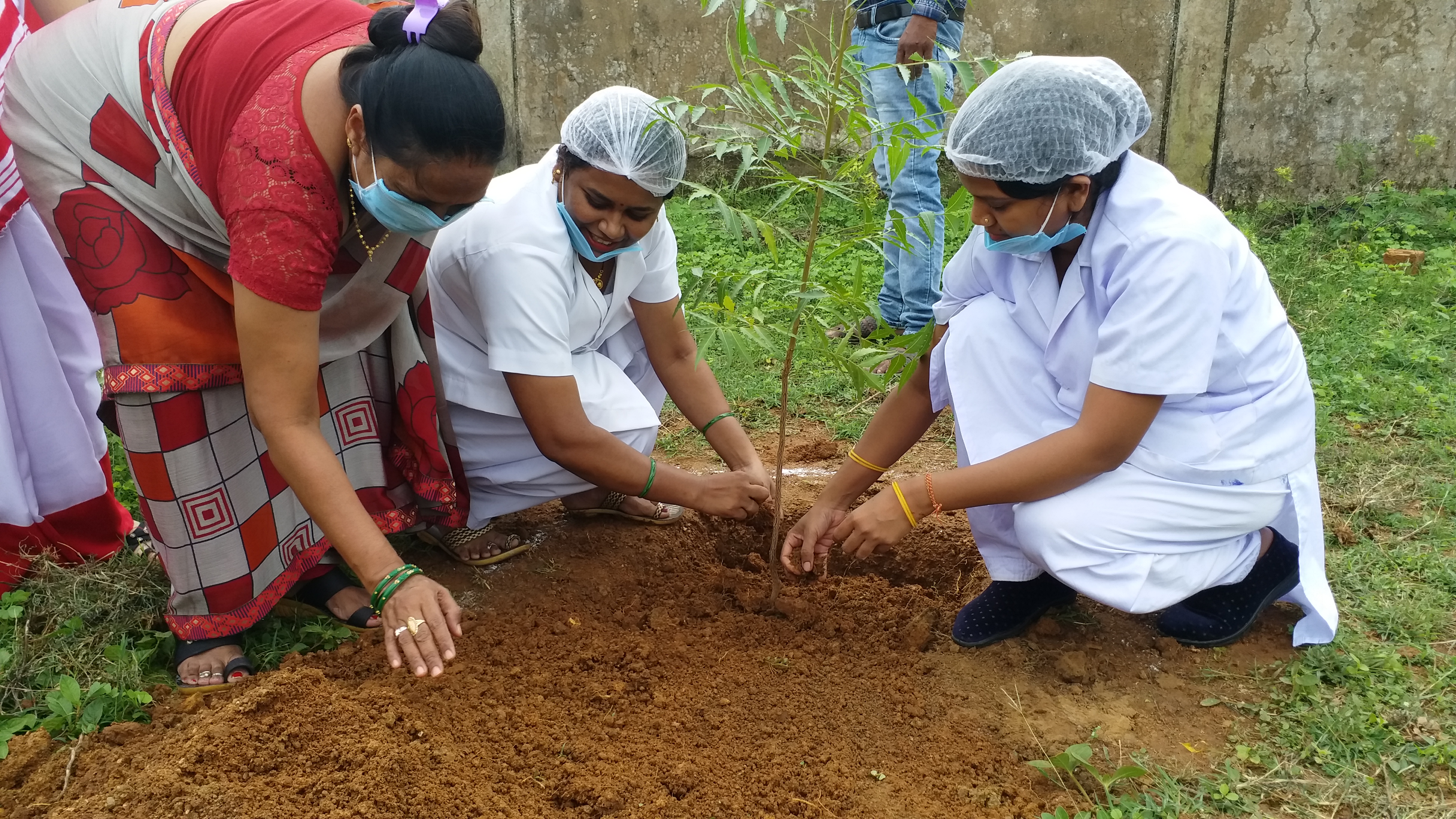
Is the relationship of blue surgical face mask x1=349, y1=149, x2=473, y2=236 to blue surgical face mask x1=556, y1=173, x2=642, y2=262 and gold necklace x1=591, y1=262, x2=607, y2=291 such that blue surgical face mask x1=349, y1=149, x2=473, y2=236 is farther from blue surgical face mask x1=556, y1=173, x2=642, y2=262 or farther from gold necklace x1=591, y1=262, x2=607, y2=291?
gold necklace x1=591, y1=262, x2=607, y2=291

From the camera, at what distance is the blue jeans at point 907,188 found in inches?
154

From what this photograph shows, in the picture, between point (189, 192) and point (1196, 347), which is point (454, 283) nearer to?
point (189, 192)

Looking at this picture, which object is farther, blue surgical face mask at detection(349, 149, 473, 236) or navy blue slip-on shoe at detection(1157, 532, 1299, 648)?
navy blue slip-on shoe at detection(1157, 532, 1299, 648)

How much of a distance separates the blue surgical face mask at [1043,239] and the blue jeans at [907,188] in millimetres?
1723

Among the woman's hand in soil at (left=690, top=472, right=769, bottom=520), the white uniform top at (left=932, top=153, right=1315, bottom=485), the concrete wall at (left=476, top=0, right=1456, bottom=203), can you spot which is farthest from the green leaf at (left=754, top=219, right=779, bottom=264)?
the concrete wall at (left=476, top=0, right=1456, bottom=203)

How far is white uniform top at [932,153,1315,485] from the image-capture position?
6.37 feet

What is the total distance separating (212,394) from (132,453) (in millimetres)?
203

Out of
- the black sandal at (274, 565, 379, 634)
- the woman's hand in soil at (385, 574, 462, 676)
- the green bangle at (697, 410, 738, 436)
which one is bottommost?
the black sandal at (274, 565, 379, 634)

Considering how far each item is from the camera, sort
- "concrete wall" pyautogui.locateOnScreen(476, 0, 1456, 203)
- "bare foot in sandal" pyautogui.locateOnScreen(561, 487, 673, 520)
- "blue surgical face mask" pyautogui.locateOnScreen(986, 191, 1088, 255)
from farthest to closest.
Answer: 1. "concrete wall" pyautogui.locateOnScreen(476, 0, 1456, 203)
2. "bare foot in sandal" pyautogui.locateOnScreen(561, 487, 673, 520)
3. "blue surgical face mask" pyautogui.locateOnScreen(986, 191, 1088, 255)

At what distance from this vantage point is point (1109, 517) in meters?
2.14

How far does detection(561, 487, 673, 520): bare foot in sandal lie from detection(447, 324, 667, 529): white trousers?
166mm

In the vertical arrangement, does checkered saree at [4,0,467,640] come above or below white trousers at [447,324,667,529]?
above

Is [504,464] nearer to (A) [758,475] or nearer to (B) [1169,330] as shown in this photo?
(A) [758,475]

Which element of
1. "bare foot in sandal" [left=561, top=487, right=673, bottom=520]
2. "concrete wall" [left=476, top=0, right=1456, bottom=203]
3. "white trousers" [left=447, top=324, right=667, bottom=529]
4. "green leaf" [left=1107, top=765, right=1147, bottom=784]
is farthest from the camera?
"concrete wall" [left=476, top=0, right=1456, bottom=203]
